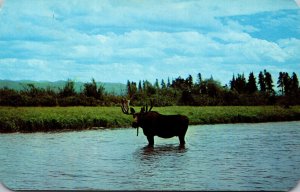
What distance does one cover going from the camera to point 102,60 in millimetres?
4914

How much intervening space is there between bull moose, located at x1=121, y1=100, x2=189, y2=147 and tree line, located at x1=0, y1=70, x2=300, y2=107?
8 cm

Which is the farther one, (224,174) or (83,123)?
(83,123)

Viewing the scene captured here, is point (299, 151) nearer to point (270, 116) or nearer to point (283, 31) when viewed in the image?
point (270, 116)

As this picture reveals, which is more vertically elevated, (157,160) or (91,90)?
(91,90)

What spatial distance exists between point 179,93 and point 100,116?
0.62 meters

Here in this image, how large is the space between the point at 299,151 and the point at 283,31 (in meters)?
0.85

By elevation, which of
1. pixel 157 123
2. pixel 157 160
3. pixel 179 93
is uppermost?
pixel 179 93

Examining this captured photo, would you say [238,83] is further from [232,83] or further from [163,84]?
[163,84]

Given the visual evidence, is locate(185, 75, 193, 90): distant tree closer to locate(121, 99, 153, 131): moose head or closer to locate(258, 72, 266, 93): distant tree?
locate(121, 99, 153, 131): moose head

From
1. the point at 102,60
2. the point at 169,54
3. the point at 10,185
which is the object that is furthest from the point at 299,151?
the point at 10,185

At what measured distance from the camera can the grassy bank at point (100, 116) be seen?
4.95m

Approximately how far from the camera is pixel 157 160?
4785 mm

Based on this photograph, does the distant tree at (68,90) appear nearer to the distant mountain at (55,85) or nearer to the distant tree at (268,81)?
the distant mountain at (55,85)

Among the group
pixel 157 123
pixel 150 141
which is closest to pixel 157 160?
pixel 150 141
